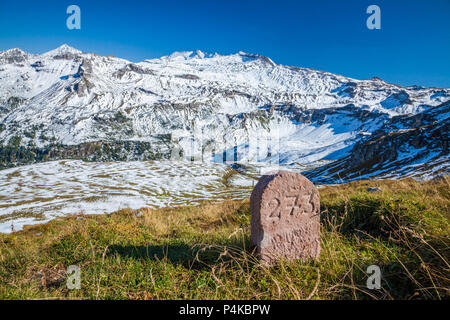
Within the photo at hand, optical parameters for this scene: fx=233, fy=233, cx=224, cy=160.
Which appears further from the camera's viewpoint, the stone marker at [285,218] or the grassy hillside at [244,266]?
the stone marker at [285,218]

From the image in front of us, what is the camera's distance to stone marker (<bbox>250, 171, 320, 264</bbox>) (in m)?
4.31

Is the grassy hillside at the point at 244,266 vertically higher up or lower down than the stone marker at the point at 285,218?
lower down

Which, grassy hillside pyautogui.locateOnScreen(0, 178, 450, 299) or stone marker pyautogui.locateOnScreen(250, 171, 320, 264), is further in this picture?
stone marker pyautogui.locateOnScreen(250, 171, 320, 264)

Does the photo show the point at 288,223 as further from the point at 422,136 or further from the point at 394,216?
the point at 422,136

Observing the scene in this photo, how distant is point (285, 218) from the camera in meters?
4.52

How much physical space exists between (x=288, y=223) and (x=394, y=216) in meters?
3.16

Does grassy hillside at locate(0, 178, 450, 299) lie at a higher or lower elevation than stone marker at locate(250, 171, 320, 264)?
lower

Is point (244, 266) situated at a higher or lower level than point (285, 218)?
lower

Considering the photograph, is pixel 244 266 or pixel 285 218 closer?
pixel 244 266

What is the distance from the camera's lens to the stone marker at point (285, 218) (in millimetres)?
4312
